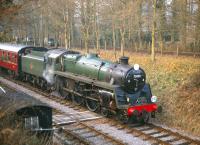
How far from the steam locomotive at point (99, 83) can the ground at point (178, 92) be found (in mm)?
1309

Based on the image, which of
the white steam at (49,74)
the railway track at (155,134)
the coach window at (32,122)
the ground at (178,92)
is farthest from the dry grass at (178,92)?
the coach window at (32,122)

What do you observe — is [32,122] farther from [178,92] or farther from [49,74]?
[49,74]

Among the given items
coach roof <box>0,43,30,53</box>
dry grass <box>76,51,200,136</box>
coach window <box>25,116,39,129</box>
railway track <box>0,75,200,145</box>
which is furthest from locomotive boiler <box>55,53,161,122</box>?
coach roof <box>0,43,30,53</box>

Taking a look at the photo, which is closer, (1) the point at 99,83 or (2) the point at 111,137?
(2) the point at 111,137

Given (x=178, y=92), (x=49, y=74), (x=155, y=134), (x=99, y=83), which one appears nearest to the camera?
(x=155, y=134)

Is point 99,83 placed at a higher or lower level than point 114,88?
higher

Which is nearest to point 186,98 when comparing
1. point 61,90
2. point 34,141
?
point 61,90

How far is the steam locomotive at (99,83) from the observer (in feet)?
49.1

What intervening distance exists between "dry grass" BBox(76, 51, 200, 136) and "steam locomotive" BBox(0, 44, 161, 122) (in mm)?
1301

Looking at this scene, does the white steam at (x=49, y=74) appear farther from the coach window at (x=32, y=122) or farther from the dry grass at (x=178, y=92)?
the coach window at (x=32, y=122)

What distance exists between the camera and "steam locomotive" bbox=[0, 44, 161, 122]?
49.1ft

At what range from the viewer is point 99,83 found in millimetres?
15727

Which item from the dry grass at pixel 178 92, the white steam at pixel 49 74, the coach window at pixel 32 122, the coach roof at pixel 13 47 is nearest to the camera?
the coach window at pixel 32 122

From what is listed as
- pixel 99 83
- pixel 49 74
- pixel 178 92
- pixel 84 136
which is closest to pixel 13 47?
pixel 49 74
